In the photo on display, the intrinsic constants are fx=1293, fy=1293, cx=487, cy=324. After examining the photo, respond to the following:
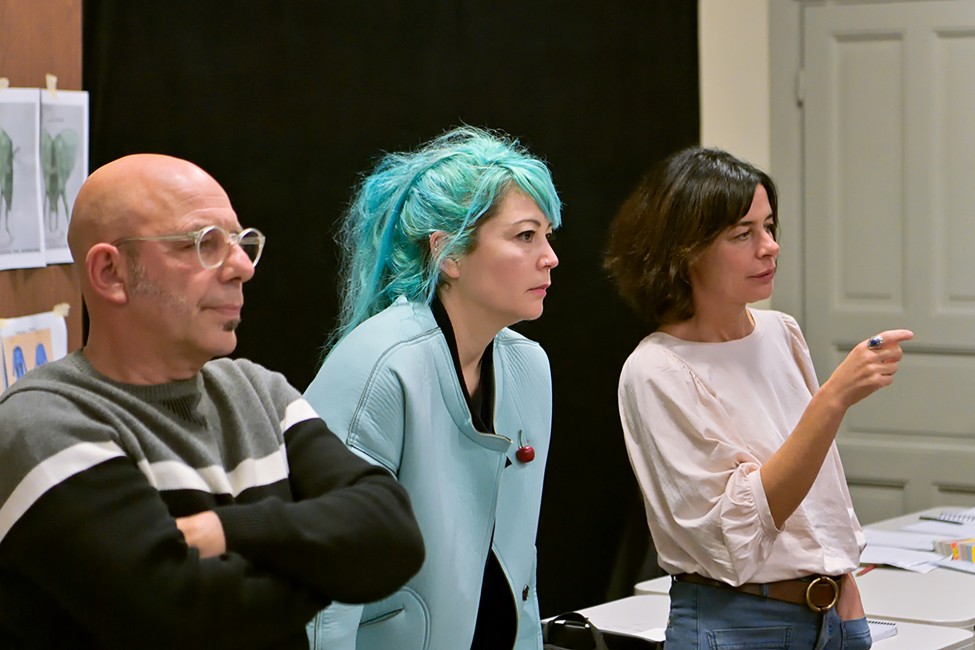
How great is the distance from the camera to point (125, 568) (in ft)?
3.77

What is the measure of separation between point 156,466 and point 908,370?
411 cm

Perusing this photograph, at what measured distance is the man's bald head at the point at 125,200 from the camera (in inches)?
50.8

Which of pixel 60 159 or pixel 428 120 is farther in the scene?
pixel 428 120

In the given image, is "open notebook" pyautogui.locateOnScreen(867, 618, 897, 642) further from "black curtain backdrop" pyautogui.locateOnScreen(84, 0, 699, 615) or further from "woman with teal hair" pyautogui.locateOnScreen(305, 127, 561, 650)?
"black curtain backdrop" pyautogui.locateOnScreen(84, 0, 699, 615)

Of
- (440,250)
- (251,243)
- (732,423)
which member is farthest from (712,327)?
(251,243)

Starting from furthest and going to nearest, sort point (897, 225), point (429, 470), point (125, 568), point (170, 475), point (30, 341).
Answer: point (897, 225) → point (30, 341) → point (429, 470) → point (170, 475) → point (125, 568)

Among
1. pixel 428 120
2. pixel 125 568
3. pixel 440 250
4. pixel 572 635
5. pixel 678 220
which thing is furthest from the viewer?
pixel 428 120

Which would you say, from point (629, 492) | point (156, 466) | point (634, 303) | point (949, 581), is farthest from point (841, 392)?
point (629, 492)

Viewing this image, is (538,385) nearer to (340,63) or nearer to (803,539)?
(803,539)

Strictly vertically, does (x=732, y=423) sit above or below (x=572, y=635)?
above

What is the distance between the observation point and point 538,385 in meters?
2.05

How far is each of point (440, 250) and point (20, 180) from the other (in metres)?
0.68

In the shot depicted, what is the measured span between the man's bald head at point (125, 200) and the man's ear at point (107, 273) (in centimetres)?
1

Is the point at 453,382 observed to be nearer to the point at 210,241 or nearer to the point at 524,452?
the point at 524,452
